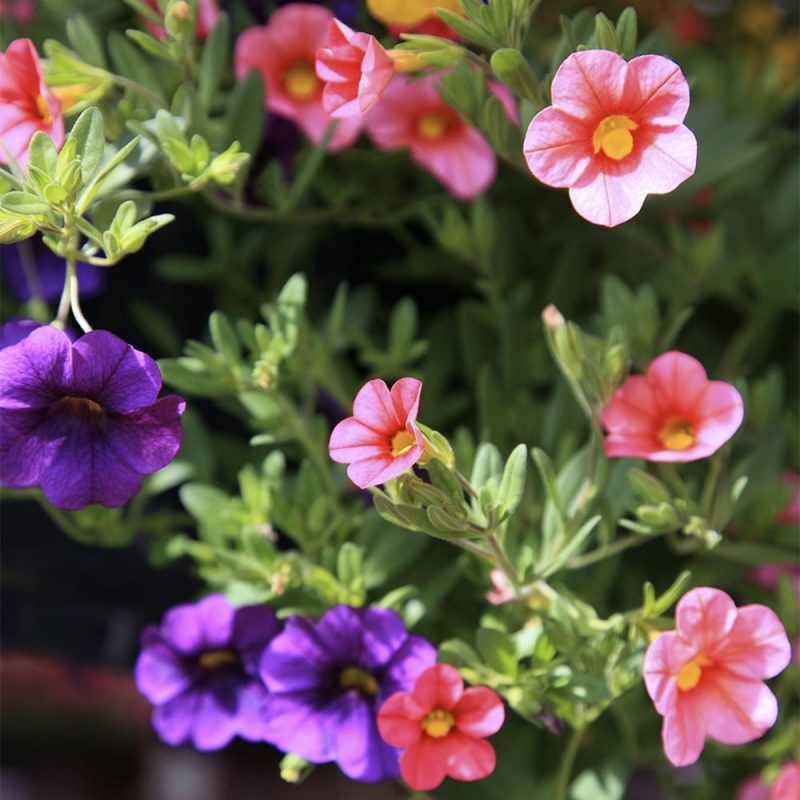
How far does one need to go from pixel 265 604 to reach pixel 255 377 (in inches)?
5.1

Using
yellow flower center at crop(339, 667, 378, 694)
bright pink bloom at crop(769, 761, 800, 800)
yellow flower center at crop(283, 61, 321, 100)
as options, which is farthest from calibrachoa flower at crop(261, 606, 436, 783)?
yellow flower center at crop(283, 61, 321, 100)

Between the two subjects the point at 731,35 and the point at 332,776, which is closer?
the point at 332,776

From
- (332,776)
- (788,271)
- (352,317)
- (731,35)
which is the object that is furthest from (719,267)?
(332,776)

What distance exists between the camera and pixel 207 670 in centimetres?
58

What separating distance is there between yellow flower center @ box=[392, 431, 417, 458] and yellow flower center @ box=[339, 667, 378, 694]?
0.16 m

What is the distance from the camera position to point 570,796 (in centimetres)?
61

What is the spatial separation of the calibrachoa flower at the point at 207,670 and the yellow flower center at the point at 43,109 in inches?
10.5

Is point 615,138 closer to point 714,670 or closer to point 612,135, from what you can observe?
point 612,135

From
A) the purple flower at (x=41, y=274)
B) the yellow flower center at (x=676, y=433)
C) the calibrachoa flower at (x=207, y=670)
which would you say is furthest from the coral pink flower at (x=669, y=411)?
the purple flower at (x=41, y=274)

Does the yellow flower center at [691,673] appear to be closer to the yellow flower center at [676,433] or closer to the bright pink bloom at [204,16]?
the yellow flower center at [676,433]

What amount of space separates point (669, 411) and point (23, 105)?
359 mm

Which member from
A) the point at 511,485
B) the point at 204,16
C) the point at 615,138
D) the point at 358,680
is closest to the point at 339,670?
the point at 358,680

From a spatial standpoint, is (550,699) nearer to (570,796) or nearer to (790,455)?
(570,796)

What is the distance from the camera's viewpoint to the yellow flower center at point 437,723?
0.50 meters
